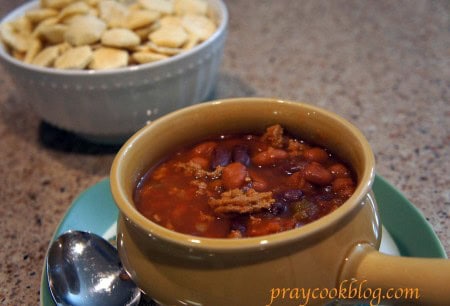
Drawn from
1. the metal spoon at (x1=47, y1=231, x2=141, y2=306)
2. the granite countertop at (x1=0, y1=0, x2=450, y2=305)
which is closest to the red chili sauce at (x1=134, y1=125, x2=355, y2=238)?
the metal spoon at (x1=47, y1=231, x2=141, y2=306)

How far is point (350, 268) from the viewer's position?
661 millimetres

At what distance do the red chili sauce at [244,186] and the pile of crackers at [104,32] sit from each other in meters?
0.45

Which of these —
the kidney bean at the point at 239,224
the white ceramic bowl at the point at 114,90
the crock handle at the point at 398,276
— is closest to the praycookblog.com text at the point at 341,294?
the crock handle at the point at 398,276

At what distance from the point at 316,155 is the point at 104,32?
0.73 meters

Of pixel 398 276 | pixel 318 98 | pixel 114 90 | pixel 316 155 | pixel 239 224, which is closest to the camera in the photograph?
pixel 398 276

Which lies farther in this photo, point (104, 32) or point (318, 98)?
point (318, 98)

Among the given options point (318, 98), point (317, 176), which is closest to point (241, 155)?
point (317, 176)

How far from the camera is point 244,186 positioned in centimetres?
80

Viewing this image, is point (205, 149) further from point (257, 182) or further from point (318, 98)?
point (318, 98)

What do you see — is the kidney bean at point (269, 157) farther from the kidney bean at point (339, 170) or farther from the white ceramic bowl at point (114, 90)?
the white ceramic bowl at point (114, 90)

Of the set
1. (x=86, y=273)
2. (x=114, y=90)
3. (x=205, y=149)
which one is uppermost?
(x=205, y=149)

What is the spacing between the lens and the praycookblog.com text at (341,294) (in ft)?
2.11

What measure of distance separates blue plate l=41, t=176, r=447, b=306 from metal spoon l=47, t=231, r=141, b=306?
0.02m

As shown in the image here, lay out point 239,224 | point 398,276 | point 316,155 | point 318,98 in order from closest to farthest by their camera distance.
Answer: point 398,276
point 239,224
point 316,155
point 318,98
